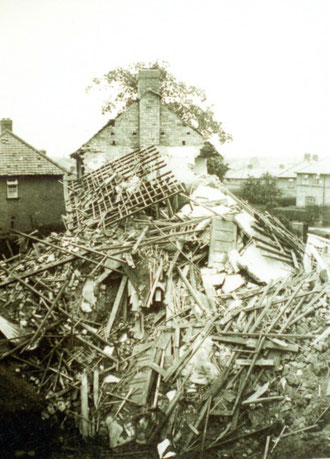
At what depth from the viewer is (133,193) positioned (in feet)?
37.6

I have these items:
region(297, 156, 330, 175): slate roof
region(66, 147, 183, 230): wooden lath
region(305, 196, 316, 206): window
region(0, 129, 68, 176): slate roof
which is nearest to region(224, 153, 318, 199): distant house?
region(297, 156, 330, 175): slate roof

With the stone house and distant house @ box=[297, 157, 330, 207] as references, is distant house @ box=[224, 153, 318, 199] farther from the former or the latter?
the stone house

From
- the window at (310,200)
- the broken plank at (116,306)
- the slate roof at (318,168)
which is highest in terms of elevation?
the slate roof at (318,168)

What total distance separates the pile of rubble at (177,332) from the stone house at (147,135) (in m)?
5.85

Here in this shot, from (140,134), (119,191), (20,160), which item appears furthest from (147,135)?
(20,160)

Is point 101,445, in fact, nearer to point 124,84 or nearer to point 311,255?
point 311,255

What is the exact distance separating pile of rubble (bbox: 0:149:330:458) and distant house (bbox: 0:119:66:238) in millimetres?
11139

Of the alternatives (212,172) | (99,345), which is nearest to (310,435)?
(99,345)

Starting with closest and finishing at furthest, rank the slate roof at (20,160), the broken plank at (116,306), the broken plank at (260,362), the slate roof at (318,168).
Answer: the broken plank at (260,362)
the broken plank at (116,306)
the slate roof at (20,160)
the slate roof at (318,168)

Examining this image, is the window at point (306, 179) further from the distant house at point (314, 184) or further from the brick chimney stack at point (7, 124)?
the brick chimney stack at point (7, 124)

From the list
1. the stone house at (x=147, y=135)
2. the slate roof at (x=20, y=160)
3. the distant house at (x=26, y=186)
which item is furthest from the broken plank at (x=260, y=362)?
the slate roof at (x=20, y=160)

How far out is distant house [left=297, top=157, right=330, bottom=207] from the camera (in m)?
35.3

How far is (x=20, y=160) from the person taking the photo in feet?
70.5

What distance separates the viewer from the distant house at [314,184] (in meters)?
35.3
